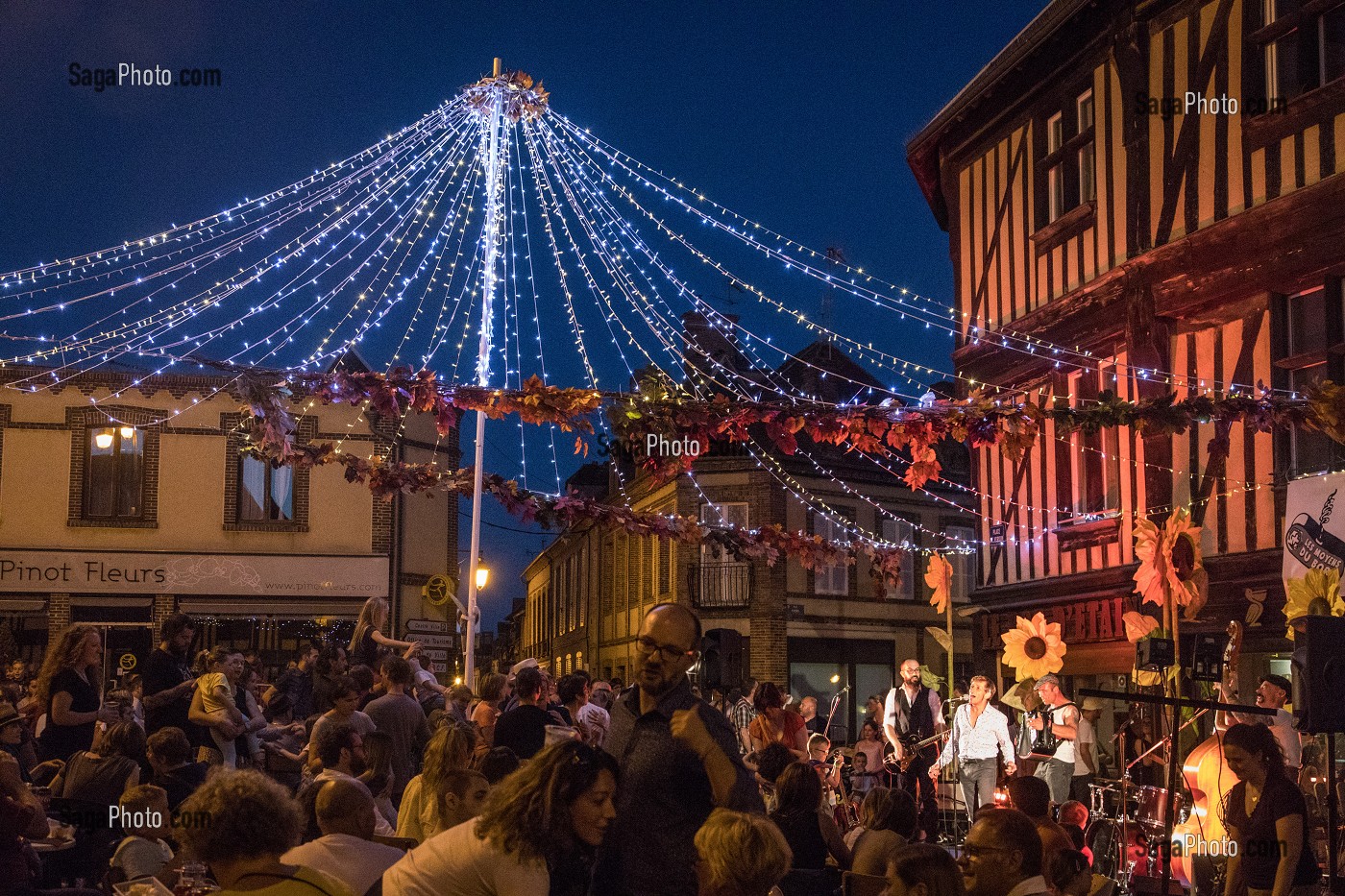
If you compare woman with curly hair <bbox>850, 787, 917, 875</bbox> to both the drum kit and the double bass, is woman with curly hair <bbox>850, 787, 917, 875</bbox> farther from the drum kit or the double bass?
the drum kit

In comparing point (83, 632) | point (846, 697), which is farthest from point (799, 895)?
point (846, 697)

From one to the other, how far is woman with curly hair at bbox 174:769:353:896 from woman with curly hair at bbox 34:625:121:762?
5.06m

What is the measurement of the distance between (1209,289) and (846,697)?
18265 millimetres

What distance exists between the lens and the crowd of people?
145 inches

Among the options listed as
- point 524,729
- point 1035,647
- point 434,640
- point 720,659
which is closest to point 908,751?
point 1035,647

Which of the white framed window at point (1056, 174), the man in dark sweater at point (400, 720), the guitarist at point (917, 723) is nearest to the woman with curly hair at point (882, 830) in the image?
the man in dark sweater at point (400, 720)

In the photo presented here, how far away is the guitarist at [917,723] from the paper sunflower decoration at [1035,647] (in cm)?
165

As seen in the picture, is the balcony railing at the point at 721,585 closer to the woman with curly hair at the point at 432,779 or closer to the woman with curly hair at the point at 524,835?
the woman with curly hair at the point at 432,779

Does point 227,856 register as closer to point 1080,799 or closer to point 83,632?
point 83,632

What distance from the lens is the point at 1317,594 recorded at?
9.05 metres

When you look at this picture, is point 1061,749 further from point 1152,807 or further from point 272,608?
point 272,608

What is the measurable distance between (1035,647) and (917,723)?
7.89 ft

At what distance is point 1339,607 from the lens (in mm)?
9047

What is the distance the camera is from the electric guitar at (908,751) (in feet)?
44.8
